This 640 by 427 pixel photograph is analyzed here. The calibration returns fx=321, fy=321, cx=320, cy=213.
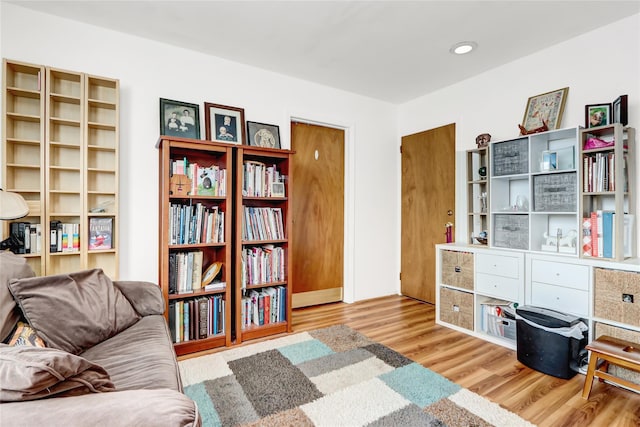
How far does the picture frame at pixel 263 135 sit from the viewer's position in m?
3.09

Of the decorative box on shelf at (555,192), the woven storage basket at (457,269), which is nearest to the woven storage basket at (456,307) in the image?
the woven storage basket at (457,269)

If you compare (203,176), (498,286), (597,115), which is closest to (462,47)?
(597,115)

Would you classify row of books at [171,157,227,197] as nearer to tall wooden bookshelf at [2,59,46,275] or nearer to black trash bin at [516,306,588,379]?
tall wooden bookshelf at [2,59,46,275]

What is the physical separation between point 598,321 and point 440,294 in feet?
3.96

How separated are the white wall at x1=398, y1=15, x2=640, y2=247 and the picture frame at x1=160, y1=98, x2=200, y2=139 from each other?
8.40 feet

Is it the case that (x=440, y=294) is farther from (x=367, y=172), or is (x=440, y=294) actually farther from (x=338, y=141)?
(x=338, y=141)

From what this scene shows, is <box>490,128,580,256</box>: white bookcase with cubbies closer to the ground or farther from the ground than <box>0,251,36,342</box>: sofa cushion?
farther from the ground

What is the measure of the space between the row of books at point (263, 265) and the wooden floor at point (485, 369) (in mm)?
573

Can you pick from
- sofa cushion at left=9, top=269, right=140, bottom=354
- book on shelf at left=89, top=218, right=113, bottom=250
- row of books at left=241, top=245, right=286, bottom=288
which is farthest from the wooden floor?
book on shelf at left=89, top=218, right=113, bottom=250

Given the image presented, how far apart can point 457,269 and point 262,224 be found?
1.85m

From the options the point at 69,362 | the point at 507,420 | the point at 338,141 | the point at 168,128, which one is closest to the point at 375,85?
the point at 338,141

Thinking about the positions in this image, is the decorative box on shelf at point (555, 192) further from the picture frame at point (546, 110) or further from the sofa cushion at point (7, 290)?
the sofa cushion at point (7, 290)

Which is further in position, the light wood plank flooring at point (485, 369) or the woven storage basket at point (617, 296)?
the woven storage basket at point (617, 296)

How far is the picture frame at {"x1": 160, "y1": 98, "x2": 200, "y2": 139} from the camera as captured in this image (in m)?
2.67
